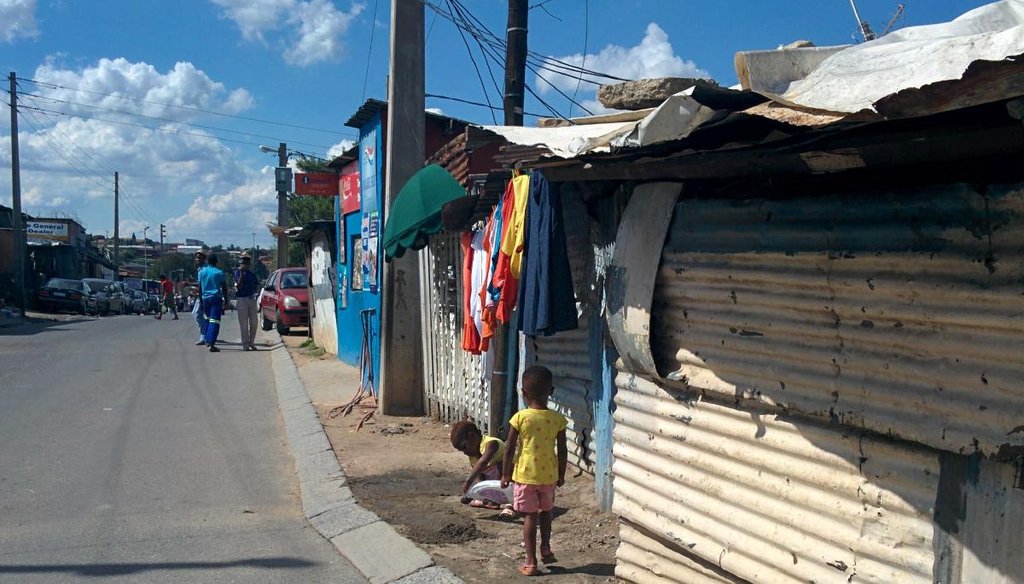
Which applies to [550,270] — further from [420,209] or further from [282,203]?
[282,203]

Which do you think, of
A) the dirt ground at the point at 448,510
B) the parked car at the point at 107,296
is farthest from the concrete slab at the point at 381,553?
the parked car at the point at 107,296

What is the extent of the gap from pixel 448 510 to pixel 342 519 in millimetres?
745

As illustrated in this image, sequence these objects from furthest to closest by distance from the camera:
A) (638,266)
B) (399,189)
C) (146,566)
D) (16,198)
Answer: (16,198) → (399,189) → (146,566) → (638,266)

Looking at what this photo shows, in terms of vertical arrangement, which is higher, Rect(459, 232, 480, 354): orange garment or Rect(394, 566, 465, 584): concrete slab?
Rect(459, 232, 480, 354): orange garment

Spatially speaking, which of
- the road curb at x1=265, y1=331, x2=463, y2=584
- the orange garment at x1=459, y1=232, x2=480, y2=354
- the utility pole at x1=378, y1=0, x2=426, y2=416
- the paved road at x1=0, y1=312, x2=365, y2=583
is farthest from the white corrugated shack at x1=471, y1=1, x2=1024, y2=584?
the utility pole at x1=378, y1=0, x2=426, y2=416

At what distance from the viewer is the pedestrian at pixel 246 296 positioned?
17875 millimetres

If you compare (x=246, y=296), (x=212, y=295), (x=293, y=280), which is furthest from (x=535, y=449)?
(x=293, y=280)

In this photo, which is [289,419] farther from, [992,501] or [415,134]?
[992,501]

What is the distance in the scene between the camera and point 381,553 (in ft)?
18.5

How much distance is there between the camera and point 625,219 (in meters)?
4.89

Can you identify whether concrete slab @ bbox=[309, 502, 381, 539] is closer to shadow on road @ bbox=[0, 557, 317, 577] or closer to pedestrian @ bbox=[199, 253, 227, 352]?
Answer: shadow on road @ bbox=[0, 557, 317, 577]

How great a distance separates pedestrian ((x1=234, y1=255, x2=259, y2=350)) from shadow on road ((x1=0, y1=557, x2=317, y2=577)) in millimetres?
12688

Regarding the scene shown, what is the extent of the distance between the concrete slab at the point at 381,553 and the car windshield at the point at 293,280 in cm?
1820

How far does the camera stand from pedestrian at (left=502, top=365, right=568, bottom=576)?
202 inches
